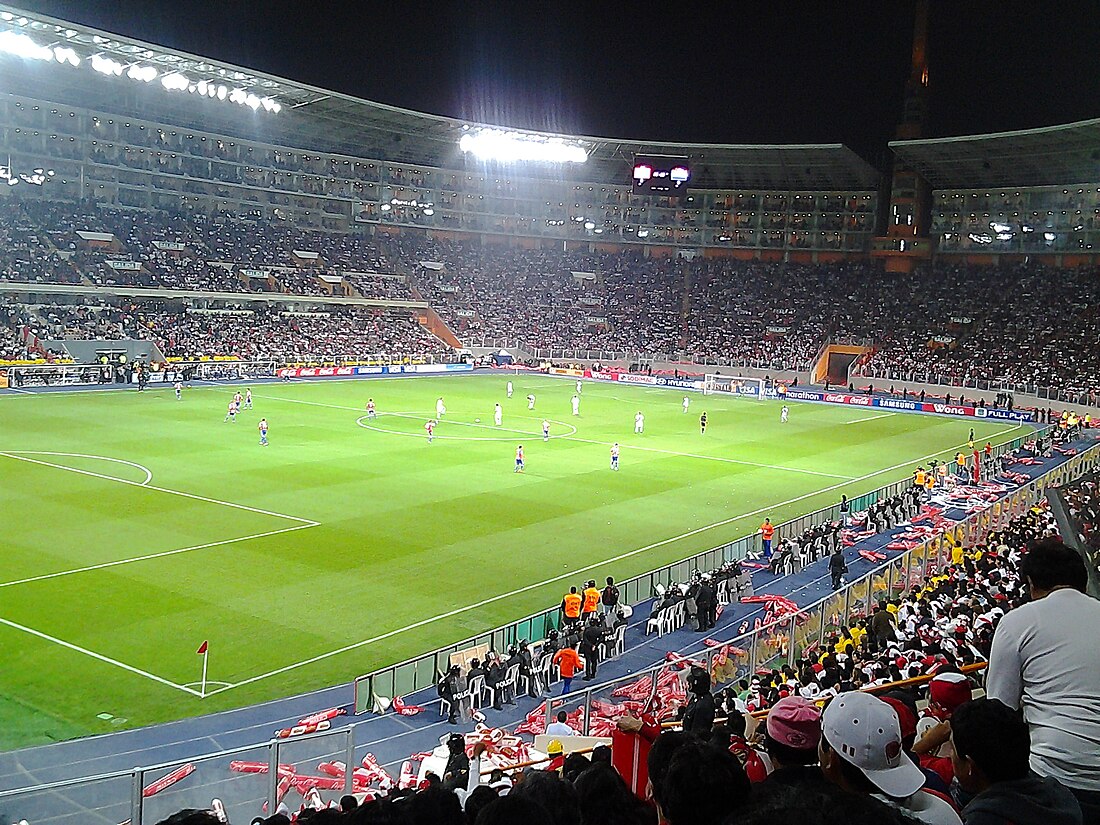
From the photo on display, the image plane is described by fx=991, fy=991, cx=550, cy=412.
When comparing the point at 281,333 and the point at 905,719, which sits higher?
the point at 281,333

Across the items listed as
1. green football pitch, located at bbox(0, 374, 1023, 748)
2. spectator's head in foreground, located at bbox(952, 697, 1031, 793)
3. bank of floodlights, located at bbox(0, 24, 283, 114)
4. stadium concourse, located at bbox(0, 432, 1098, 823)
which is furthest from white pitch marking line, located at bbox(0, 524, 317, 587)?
bank of floodlights, located at bbox(0, 24, 283, 114)

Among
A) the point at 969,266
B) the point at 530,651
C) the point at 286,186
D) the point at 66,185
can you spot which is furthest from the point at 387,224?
the point at 530,651

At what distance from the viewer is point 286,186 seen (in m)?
102

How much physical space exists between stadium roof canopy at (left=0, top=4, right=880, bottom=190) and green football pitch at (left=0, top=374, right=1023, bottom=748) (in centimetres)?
2720

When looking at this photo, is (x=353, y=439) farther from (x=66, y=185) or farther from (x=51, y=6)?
(x=66, y=185)

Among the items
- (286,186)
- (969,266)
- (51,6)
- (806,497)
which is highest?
(51,6)

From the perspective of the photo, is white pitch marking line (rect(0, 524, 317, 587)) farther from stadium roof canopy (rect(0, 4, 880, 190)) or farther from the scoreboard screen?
stadium roof canopy (rect(0, 4, 880, 190))

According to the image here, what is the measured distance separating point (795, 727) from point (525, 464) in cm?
3621

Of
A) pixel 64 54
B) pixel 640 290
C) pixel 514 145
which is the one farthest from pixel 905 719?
pixel 640 290

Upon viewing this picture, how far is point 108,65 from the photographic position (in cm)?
6925

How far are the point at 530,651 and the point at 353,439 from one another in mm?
29603

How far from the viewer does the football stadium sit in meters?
7.20

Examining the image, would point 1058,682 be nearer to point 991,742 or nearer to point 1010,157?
point 991,742

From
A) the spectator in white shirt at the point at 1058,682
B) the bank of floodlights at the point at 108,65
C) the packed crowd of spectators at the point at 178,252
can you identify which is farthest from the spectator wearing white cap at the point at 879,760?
the packed crowd of spectators at the point at 178,252
